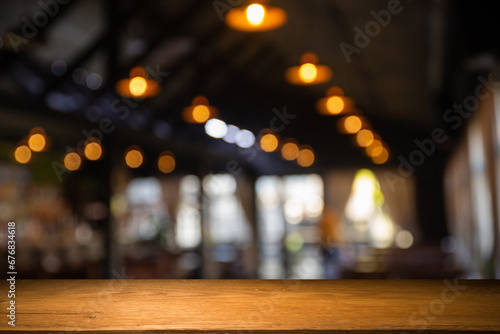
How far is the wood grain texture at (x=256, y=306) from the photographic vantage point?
1.39 m

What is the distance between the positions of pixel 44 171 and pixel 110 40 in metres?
4.84

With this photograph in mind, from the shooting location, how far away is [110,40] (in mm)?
7062

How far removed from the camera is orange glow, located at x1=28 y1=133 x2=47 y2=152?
7.87 metres

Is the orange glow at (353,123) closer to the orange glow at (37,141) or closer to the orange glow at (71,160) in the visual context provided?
the orange glow at (71,160)

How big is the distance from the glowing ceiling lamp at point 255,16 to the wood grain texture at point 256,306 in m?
2.80

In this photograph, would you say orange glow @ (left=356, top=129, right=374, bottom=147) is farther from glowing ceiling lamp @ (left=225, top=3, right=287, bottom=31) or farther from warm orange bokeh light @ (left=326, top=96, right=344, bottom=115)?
glowing ceiling lamp @ (left=225, top=3, right=287, bottom=31)

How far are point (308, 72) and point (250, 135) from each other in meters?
7.56

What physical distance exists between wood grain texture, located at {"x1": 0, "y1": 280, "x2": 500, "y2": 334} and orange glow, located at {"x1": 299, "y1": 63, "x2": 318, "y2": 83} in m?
4.47

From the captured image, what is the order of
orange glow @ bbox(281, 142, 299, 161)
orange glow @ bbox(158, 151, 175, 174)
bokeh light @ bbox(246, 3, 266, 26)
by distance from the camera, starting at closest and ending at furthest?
bokeh light @ bbox(246, 3, 266, 26) → orange glow @ bbox(158, 151, 175, 174) → orange glow @ bbox(281, 142, 299, 161)

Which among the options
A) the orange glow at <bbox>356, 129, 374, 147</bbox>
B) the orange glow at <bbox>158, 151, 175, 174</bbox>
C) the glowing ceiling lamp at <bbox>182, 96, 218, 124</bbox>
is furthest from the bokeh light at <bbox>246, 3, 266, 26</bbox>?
the orange glow at <bbox>356, 129, 374, 147</bbox>

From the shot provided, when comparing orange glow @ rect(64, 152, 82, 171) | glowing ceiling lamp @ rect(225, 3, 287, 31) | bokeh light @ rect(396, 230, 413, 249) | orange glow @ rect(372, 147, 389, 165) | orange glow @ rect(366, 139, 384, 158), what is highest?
glowing ceiling lamp @ rect(225, 3, 287, 31)

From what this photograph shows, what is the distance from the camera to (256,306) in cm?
156

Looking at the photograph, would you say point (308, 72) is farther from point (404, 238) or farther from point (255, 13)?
point (404, 238)

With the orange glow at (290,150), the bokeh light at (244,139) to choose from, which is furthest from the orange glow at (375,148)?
the bokeh light at (244,139)
